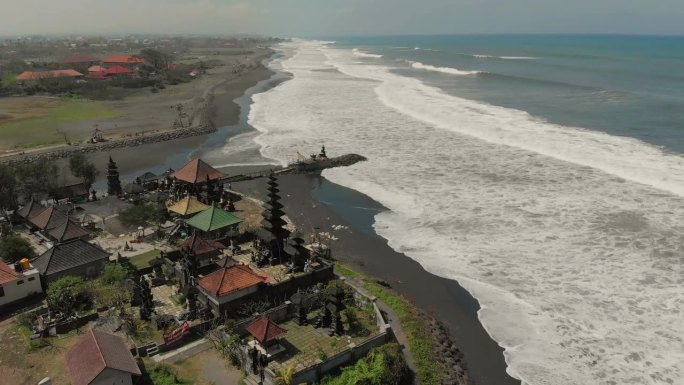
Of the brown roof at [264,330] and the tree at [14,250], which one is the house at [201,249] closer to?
the brown roof at [264,330]

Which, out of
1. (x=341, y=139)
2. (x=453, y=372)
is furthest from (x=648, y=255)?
(x=341, y=139)

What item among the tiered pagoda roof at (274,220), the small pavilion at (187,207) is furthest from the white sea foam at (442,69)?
the tiered pagoda roof at (274,220)

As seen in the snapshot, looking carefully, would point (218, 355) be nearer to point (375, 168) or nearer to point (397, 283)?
point (397, 283)

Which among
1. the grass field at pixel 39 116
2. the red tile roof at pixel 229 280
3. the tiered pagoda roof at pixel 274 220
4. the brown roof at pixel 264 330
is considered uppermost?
the tiered pagoda roof at pixel 274 220

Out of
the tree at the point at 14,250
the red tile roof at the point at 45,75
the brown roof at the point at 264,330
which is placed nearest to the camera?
the brown roof at the point at 264,330

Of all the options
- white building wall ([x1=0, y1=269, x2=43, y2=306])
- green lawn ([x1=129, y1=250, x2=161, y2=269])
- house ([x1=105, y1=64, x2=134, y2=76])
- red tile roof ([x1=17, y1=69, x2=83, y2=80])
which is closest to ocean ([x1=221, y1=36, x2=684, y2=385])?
green lawn ([x1=129, y1=250, x2=161, y2=269])

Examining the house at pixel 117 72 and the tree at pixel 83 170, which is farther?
the house at pixel 117 72

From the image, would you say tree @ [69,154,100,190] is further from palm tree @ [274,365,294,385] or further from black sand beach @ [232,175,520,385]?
palm tree @ [274,365,294,385]
